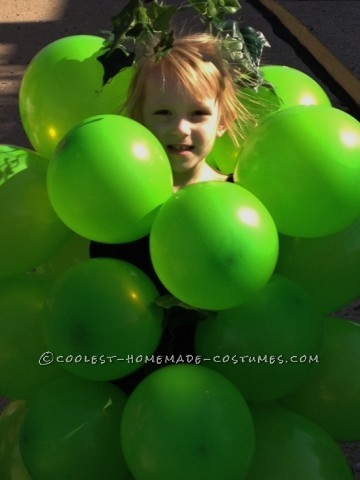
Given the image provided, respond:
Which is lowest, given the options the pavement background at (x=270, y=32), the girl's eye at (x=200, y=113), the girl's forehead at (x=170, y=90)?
the pavement background at (x=270, y=32)

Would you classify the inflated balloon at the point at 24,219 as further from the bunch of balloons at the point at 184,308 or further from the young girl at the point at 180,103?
the young girl at the point at 180,103

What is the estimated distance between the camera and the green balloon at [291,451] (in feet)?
5.77

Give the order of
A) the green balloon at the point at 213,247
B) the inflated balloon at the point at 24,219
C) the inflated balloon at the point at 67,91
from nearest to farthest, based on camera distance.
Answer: the green balloon at the point at 213,247
the inflated balloon at the point at 24,219
the inflated balloon at the point at 67,91

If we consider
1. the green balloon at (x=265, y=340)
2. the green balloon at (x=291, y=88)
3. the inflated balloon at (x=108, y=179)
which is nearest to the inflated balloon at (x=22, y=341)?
the inflated balloon at (x=108, y=179)

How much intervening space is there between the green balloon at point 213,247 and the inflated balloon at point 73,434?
32 centimetres

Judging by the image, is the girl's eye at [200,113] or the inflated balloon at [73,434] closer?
the inflated balloon at [73,434]

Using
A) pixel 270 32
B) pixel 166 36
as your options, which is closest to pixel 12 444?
pixel 166 36

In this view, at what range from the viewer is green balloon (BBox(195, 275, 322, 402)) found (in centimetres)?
172

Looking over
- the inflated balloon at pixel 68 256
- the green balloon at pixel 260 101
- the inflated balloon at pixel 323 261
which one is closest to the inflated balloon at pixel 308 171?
the inflated balloon at pixel 323 261

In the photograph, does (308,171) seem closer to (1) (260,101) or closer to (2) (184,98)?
(2) (184,98)

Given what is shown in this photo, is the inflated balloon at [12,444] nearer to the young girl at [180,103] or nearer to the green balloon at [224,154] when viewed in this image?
the young girl at [180,103]

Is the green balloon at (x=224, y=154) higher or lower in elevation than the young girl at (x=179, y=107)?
lower

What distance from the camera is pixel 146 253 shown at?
1906 mm

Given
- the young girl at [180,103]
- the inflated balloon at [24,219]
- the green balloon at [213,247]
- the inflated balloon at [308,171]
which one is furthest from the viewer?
the young girl at [180,103]
